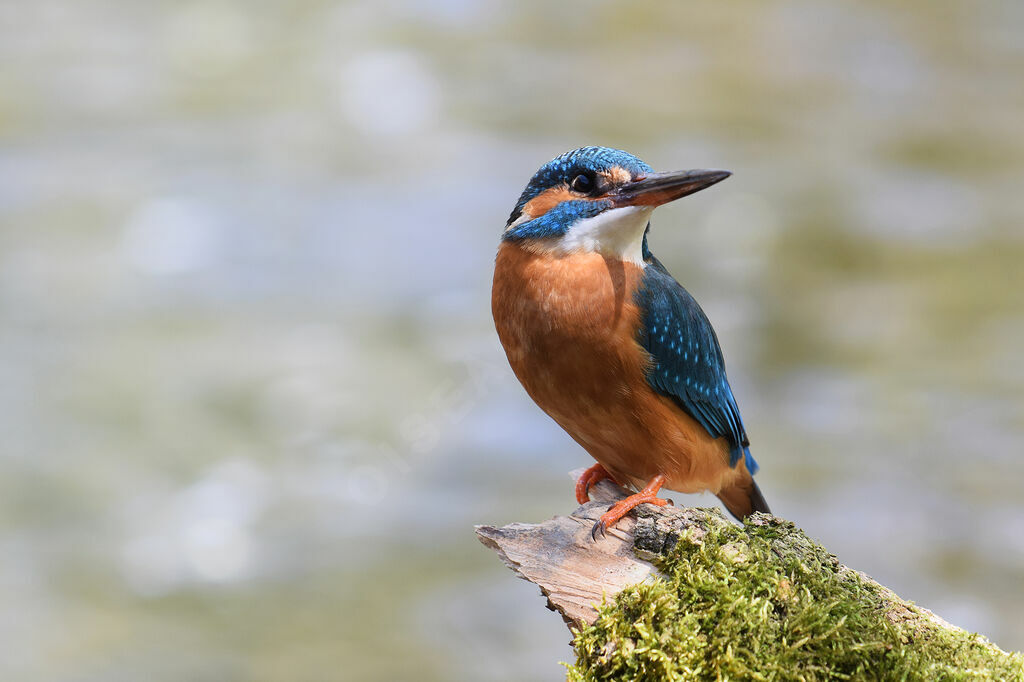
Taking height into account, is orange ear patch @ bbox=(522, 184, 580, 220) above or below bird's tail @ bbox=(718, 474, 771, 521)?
above

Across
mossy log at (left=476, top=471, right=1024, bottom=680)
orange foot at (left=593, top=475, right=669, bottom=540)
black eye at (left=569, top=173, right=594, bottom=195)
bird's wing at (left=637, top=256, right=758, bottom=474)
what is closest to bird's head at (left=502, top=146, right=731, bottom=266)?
black eye at (left=569, top=173, right=594, bottom=195)

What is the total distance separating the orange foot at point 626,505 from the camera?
2662 mm

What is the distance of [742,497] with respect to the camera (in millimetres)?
3797

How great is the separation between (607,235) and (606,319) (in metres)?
0.29

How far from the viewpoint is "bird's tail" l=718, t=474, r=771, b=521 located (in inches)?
147

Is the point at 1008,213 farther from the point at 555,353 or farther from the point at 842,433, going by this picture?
the point at 555,353

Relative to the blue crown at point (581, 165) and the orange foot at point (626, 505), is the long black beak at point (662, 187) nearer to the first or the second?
the blue crown at point (581, 165)

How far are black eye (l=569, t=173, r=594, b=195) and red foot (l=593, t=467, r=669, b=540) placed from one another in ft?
3.16

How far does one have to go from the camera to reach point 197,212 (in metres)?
11.8

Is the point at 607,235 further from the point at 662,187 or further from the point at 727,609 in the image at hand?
the point at 727,609

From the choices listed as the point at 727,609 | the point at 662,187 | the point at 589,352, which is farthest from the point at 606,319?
the point at 727,609

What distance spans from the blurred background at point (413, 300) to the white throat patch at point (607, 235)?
17.8 feet

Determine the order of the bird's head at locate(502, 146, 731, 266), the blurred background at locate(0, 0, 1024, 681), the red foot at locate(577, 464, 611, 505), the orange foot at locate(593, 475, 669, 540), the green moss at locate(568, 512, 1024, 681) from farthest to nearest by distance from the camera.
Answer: the blurred background at locate(0, 0, 1024, 681), the red foot at locate(577, 464, 611, 505), the bird's head at locate(502, 146, 731, 266), the orange foot at locate(593, 475, 669, 540), the green moss at locate(568, 512, 1024, 681)

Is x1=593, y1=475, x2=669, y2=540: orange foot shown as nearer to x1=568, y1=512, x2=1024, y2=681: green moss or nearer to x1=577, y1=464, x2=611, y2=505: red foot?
x1=568, y1=512, x2=1024, y2=681: green moss
